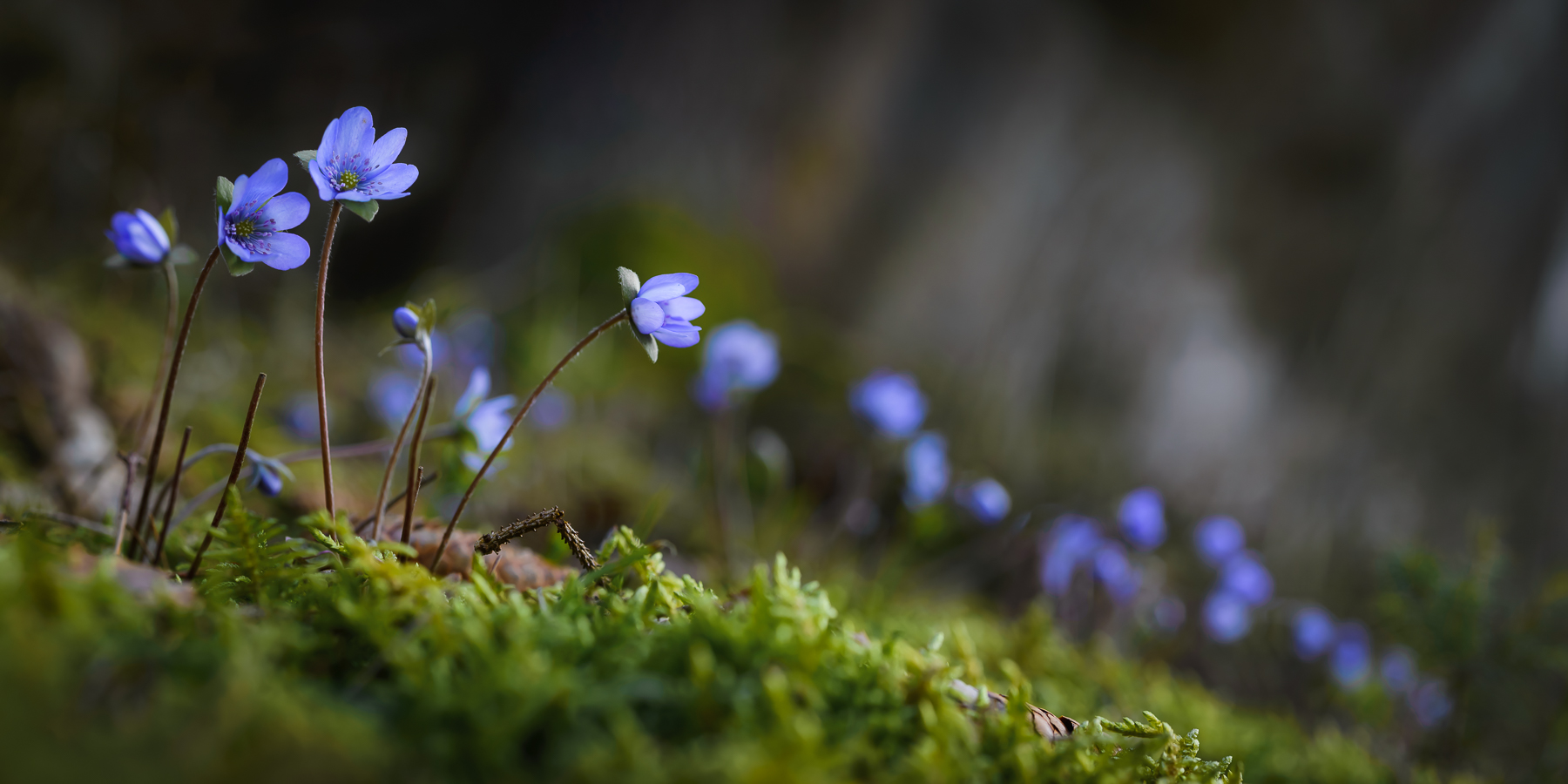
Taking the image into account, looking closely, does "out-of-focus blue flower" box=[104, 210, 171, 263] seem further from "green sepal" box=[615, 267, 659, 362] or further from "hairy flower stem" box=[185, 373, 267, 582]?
"green sepal" box=[615, 267, 659, 362]

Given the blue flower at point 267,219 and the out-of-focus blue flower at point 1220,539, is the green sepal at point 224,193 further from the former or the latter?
the out-of-focus blue flower at point 1220,539

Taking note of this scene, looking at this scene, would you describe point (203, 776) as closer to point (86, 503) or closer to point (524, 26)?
point (86, 503)

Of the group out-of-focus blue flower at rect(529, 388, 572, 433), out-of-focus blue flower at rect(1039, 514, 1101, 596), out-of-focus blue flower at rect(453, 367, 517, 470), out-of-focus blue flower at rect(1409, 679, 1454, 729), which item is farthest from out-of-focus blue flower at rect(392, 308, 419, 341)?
out-of-focus blue flower at rect(1409, 679, 1454, 729)

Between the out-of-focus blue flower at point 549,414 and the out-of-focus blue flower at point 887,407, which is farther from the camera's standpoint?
the out-of-focus blue flower at point 549,414

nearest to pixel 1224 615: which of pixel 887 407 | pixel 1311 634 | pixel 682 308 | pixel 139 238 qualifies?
pixel 1311 634

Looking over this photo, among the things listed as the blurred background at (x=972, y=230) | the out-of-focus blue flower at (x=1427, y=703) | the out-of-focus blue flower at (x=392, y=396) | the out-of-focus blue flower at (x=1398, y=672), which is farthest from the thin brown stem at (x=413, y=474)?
the out-of-focus blue flower at (x=1398, y=672)

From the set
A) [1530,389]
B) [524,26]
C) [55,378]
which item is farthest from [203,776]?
[1530,389]
